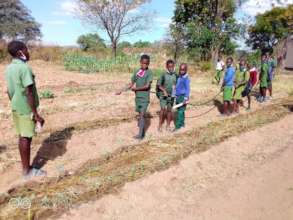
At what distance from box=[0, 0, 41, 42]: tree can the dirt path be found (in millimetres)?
32583

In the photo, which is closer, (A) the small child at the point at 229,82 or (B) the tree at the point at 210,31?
(A) the small child at the point at 229,82

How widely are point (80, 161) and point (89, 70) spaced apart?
53.3 feet

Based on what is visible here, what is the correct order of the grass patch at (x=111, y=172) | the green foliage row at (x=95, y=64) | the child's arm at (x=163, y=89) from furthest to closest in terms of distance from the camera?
the green foliage row at (x=95, y=64) → the child's arm at (x=163, y=89) → the grass patch at (x=111, y=172)

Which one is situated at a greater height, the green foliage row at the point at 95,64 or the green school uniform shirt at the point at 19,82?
the green school uniform shirt at the point at 19,82

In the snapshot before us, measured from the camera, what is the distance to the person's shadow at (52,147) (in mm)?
5430

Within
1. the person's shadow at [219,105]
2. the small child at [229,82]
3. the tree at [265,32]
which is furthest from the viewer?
the tree at [265,32]

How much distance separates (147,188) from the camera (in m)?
4.54

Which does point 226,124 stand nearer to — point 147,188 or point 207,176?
point 207,176

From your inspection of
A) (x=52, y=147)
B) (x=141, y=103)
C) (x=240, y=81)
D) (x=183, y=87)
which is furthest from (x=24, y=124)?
(x=240, y=81)

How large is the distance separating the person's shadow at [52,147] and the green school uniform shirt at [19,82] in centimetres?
107

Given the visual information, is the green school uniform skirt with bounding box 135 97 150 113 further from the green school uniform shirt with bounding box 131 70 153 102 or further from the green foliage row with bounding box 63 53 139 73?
the green foliage row with bounding box 63 53 139 73

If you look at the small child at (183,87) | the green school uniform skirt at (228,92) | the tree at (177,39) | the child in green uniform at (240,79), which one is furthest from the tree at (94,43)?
the small child at (183,87)

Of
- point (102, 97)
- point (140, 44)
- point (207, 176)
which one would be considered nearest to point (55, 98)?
point (102, 97)

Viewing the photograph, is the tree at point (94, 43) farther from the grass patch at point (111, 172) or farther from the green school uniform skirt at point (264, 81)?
the grass patch at point (111, 172)
